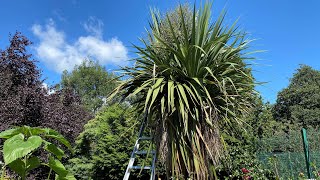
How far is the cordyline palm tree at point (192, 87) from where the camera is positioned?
3.42 metres

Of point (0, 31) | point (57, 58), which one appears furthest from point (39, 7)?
point (57, 58)

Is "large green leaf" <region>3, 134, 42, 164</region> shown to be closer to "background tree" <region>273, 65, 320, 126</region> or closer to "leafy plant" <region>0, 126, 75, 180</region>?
"leafy plant" <region>0, 126, 75, 180</region>

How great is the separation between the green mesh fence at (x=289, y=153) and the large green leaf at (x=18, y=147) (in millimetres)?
3928

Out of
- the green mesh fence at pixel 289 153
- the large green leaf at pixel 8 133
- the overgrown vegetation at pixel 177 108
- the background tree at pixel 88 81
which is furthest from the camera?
the background tree at pixel 88 81

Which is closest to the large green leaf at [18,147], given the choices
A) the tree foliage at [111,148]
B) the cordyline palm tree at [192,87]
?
the cordyline palm tree at [192,87]

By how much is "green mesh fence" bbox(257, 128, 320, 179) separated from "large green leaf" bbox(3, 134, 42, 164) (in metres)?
3.93

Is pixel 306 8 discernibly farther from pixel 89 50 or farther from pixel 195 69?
pixel 89 50

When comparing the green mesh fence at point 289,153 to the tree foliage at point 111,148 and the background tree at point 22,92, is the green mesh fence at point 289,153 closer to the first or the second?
the tree foliage at point 111,148

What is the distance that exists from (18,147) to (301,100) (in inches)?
850

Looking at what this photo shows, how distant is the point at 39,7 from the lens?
28.3 ft

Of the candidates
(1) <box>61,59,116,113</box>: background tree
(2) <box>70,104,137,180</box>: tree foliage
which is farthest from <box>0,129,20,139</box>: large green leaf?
(1) <box>61,59,116,113</box>: background tree

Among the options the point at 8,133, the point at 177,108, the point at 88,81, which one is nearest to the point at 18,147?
the point at 8,133

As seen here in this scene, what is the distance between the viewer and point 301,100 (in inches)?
791

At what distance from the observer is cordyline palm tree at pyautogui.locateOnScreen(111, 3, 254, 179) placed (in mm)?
3420
